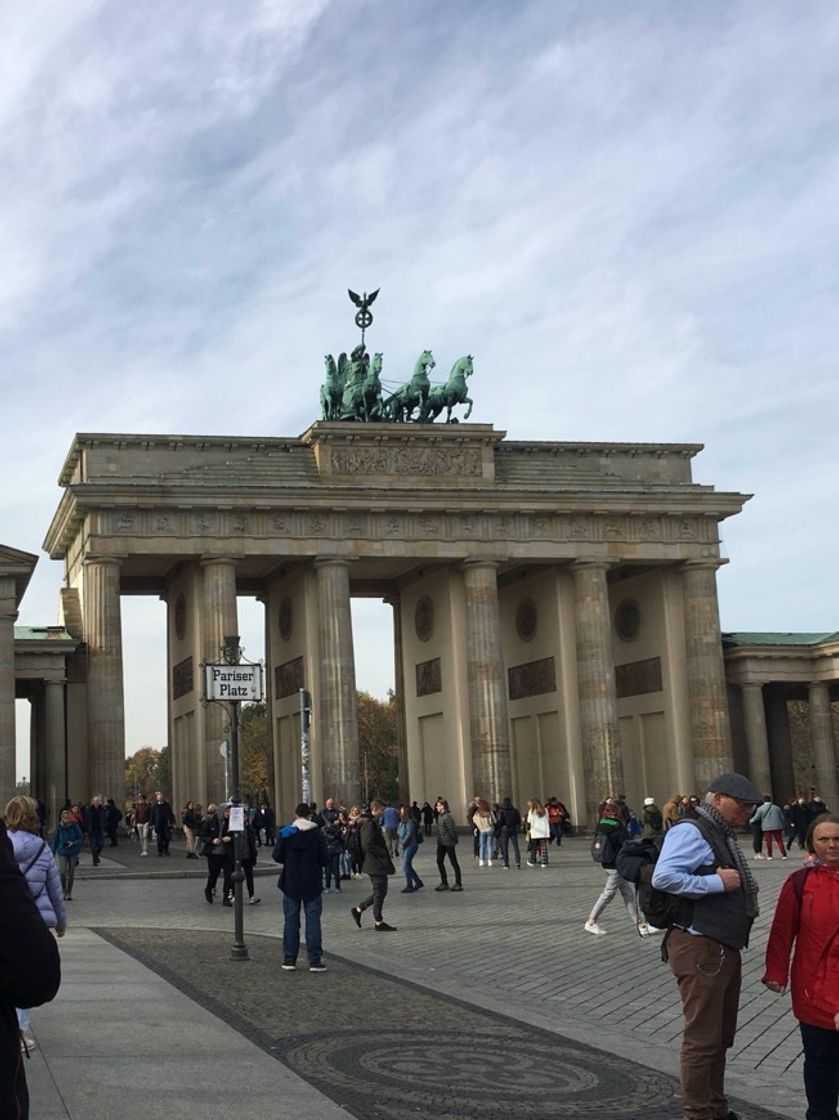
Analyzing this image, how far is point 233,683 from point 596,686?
4284 cm

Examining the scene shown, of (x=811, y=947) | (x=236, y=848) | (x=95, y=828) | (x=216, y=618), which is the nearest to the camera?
(x=811, y=947)

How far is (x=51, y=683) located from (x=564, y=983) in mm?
43207

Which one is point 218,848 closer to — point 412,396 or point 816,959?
point 816,959

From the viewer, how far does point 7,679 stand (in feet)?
161

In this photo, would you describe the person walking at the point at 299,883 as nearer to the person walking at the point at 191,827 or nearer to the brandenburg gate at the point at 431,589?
the person walking at the point at 191,827

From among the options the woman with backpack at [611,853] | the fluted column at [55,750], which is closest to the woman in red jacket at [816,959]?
the woman with backpack at [611,853]

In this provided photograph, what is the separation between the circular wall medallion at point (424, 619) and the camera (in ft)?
210

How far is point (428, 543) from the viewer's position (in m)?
59.4

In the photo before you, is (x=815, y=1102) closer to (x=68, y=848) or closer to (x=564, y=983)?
(x=564, y=983)

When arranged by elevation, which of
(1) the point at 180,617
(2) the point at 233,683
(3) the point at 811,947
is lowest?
(3) the point at 811,947

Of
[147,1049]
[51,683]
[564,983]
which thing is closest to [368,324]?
[51,683]

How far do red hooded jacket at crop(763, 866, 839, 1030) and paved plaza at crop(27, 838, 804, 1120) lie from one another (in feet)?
6.24

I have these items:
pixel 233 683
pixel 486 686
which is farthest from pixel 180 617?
pixel 233 683

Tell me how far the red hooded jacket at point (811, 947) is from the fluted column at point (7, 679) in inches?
1730
